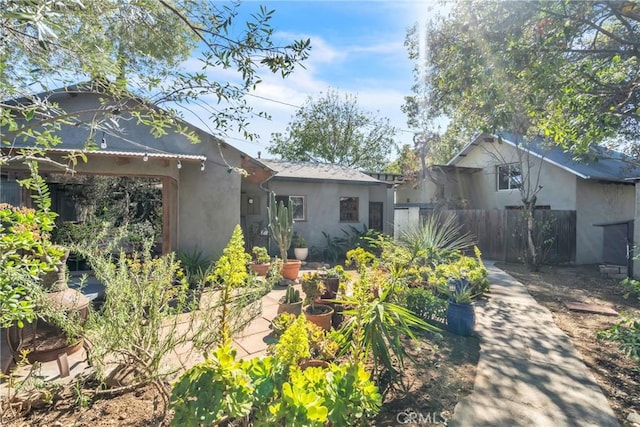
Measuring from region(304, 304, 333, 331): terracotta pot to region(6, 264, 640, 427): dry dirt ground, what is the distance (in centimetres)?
120

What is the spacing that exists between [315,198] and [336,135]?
53.4 ft

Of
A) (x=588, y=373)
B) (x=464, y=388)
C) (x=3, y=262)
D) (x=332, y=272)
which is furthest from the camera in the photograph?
(x=332, y=272)

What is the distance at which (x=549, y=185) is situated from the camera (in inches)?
550

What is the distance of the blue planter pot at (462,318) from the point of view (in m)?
4.92

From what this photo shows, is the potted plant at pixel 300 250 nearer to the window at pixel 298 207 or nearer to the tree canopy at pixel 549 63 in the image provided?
the window at pixel 298 207

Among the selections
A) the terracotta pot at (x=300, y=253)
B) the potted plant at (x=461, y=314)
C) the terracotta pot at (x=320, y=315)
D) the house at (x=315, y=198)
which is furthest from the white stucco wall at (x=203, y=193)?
the potted plant at (x=461, y=314)

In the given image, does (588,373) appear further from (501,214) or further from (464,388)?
(501,214)

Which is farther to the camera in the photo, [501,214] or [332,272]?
[501,214]

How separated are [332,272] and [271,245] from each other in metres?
6.72

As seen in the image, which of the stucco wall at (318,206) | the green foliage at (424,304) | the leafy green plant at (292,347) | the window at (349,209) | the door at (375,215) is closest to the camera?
the leafy green plant at (292,347)

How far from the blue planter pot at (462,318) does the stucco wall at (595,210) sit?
36.4ft

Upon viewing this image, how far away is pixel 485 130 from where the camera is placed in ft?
18.4

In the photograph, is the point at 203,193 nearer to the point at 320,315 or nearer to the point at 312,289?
the point at 312,289

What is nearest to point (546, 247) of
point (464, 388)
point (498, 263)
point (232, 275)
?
point (498, 263)
